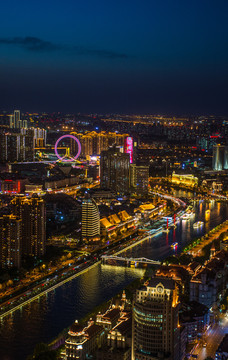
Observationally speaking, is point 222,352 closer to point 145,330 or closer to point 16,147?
point 145,330

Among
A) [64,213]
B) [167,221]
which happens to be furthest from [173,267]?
[64,213]

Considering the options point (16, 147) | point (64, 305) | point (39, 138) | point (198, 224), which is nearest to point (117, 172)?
point (198, 224)

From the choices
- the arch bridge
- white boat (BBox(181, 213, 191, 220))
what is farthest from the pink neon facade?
the arch bridge

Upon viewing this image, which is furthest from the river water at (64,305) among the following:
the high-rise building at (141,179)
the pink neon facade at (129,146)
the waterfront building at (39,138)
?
the waterfront building at (39,138)

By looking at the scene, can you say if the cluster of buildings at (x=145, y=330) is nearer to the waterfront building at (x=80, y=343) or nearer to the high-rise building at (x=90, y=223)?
the waterfront building at (x=80, y=343)

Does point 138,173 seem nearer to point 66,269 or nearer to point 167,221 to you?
point 167,221

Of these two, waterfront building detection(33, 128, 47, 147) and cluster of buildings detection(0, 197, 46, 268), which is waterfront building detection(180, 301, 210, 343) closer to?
cluster of buildings detection(0, 197, 46, 268)
